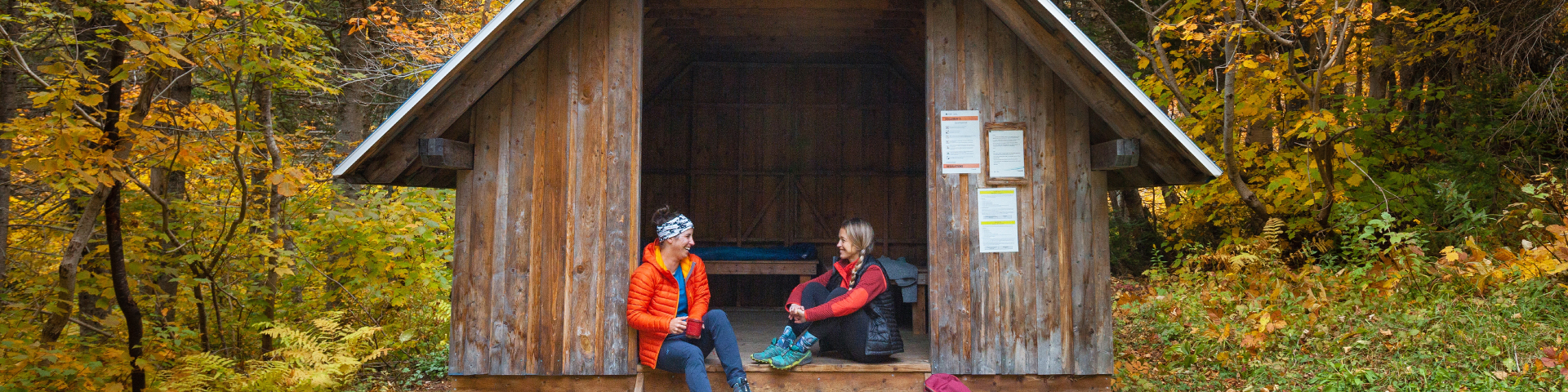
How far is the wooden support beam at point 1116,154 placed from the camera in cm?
462

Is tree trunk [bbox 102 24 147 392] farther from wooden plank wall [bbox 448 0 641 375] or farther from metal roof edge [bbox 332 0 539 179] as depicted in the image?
wooden plank wall [bbox 448 0 641 375]

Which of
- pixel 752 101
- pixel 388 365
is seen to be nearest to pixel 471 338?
pixel 388 365

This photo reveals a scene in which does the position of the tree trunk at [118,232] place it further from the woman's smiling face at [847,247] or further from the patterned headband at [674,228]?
the woman's smiling face at [847,247]

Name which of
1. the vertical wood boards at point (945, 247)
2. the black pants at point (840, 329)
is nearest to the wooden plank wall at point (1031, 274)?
the vertical wood boards at point (945, 247)

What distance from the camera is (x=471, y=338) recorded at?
484 centimetres

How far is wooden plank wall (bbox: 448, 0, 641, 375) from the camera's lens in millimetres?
4828

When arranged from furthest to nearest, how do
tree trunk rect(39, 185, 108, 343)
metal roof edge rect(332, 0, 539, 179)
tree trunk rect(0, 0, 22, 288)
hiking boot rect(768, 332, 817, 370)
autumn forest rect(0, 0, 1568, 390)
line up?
tree trunk rect(0, 0, 22, 288) → tree trunk rect(39, 185, 108, 343) → autumn forest rect(0, 0, 1568, 390) → hiking boot rect(768, 332, 817, 370) → metal roof edge rect(332, 0, 539, 179)

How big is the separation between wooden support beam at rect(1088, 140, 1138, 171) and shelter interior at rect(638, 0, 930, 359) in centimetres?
412

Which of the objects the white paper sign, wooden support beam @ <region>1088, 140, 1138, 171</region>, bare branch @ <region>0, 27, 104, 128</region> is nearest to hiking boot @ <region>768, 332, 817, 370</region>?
the white paper sign

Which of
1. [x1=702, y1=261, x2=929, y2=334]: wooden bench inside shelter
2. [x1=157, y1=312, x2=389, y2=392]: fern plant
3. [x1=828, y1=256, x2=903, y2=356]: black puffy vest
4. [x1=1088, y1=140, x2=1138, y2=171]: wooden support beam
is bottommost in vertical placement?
[x1=157, y1=312, x2=389, y2=392]: fern plant

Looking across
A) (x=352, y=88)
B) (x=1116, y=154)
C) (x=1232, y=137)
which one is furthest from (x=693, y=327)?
(x=352, y=88)

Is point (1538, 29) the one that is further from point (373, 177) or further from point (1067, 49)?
point (373, 177)

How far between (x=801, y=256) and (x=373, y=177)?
174 inches

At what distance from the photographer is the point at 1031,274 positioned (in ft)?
16.1
